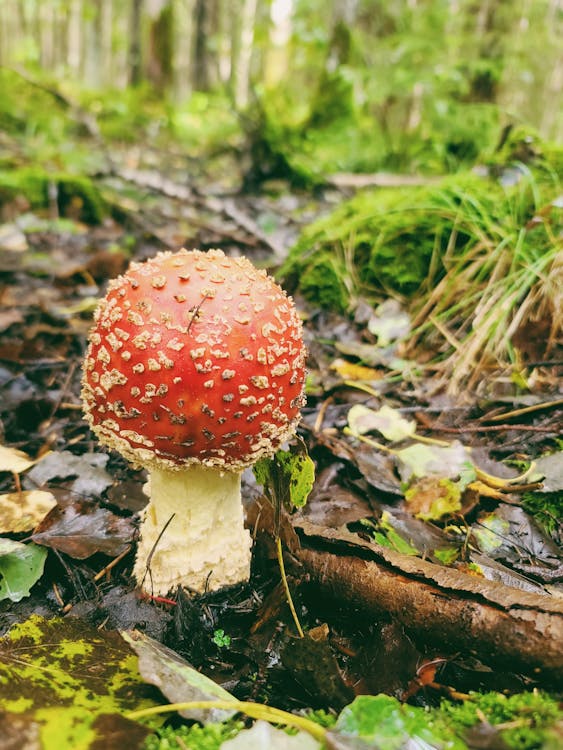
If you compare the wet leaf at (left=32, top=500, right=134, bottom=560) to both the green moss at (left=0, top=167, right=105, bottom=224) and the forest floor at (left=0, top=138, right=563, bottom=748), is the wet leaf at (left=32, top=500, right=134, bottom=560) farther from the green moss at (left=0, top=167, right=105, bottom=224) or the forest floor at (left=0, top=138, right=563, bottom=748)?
the green moss at (left=0, top=167, right=105, bottom=224)

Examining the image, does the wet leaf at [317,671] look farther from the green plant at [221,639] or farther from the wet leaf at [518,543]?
the wet leaf at [518,543]

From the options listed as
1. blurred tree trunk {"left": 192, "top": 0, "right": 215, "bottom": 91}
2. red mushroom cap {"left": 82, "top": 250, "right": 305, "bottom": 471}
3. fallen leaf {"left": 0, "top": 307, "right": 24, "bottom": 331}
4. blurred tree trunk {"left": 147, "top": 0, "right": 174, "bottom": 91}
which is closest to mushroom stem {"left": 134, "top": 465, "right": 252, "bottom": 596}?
red mushroom cap {"left": 82, "top": 250, "right": 305, "bottom": 471}

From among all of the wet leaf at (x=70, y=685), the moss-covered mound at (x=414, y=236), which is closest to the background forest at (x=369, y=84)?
the moss-covered mound at (x=414, y=236)

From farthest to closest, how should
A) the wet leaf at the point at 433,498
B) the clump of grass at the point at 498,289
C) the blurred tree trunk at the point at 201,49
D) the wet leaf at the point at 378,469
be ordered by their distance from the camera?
the blurred tree trunk at the point at 201,49
the clump of grass at the point at 498,289
the wet leaf at the point at 378,469
the wet leaf at the point at 433,498

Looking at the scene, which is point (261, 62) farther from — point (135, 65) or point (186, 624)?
point (186, 624)

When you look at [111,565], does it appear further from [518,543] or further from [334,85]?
[334,85]

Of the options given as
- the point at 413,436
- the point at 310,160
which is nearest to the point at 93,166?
the point at 310,160

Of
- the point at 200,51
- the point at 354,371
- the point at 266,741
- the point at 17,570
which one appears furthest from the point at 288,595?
the point at 200,51
